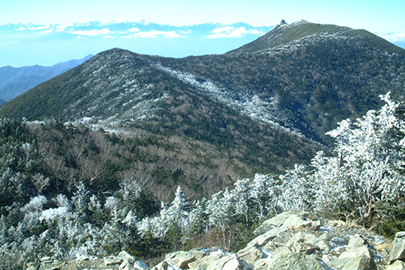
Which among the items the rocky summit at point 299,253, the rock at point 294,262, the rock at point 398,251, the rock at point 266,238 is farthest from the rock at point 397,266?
the rock at point 266,238

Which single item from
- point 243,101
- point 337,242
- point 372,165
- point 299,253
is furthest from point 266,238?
point 243,101

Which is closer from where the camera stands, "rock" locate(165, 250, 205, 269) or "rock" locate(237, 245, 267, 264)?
"rock" locate(237, 245, 267, 264)

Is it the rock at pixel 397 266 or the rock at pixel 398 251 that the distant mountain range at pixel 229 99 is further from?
the rock at pixel 397 266

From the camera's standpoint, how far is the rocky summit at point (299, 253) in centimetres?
839

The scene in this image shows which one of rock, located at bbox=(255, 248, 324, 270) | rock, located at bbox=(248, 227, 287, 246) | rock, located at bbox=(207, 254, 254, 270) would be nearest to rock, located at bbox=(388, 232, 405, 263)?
rock, located at bbox=(255, 248, 324, 270)

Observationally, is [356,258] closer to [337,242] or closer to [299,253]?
[299,253]

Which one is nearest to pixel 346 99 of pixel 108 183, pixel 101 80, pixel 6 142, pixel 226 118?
pixel 226 118

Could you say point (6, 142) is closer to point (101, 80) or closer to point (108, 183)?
point (108, 183)

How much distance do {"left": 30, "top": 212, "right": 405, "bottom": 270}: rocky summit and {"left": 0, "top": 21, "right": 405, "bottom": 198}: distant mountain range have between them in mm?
40247

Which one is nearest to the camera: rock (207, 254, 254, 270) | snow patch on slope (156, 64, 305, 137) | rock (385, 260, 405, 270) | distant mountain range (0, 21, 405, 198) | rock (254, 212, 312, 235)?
rock (385, 260, 405, 270)

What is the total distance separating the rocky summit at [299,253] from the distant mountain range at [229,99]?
132ft

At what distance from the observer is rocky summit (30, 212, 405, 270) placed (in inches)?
330

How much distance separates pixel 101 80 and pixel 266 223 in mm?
133240

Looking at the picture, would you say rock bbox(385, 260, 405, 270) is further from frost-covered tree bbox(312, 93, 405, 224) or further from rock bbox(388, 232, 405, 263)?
frost-covered tree bbox(312, 93, 405, 224)
